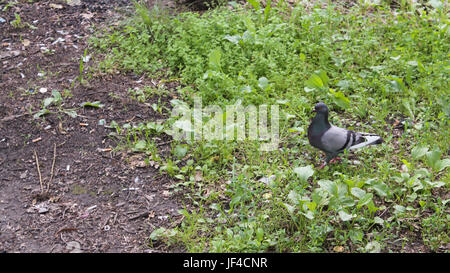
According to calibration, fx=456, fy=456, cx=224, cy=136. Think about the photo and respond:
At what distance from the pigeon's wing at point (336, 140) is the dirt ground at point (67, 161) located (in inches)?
52.3

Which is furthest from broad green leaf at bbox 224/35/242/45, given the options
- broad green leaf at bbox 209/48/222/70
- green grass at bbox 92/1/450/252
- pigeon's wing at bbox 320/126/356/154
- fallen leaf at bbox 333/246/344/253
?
fallen leaf at bbox 333/246/344/253

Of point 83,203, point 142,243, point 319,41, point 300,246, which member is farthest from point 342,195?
point 319,41

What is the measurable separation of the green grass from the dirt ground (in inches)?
8.0

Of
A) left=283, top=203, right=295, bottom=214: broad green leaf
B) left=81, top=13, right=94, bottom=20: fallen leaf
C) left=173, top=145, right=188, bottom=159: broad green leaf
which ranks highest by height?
left=81, top=13, right=94, bottom=20: fallen leaf

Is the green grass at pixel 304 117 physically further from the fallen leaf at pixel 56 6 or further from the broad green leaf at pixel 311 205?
the fallen leaf at pixel 56 6

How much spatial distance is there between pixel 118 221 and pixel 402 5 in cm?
475

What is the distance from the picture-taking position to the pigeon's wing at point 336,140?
383 centimetres

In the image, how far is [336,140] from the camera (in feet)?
12.5

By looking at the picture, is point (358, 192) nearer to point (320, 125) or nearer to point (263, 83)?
point (320, 125)

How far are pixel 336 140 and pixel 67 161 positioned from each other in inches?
93.8

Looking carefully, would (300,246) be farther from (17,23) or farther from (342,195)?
(17,23)

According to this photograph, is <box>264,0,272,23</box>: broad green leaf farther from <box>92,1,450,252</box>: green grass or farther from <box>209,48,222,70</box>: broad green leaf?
<box>209,48,222,70</box>: broad green leaf

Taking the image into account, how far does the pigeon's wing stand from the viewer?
12.6 ft

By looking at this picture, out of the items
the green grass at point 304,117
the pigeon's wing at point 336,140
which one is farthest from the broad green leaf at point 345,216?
the pigeon's wing at point 336,140
